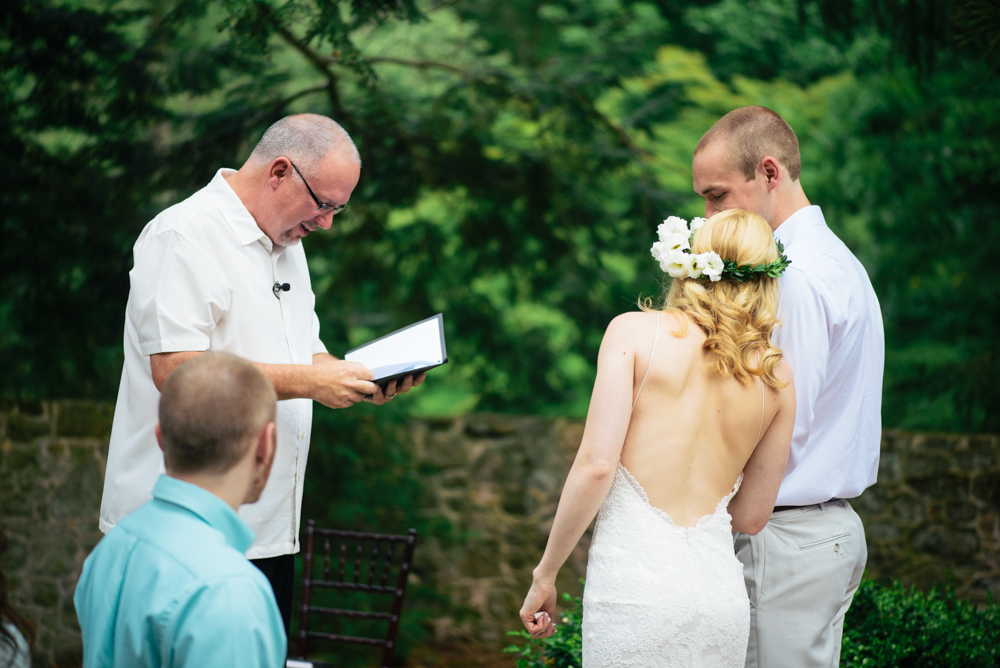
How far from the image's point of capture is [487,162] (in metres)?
4.80

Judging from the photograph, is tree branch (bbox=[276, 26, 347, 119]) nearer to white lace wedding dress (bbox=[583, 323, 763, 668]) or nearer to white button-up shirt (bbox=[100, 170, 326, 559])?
white button-up shirt (bbox=[100, 170, 326, 559])

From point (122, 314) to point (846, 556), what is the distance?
394cm

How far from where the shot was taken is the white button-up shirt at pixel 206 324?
1.95m

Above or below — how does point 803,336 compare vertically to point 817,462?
above

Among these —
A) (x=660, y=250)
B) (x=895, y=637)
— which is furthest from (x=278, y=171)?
(x=895, y=637)

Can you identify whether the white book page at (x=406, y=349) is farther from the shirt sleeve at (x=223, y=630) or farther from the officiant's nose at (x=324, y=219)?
the shirt sleeve at (x=223, y=630)

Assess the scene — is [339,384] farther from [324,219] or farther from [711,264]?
[711,264]

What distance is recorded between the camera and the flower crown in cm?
182

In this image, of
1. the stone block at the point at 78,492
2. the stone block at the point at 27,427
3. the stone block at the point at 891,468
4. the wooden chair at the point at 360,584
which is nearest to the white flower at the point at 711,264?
the wooden chair at the point at 360,584

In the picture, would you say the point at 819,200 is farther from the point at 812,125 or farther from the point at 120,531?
the point at 120,531

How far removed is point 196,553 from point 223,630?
0.13 m

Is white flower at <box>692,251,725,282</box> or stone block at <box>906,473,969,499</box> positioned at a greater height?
white flower at <box>692,251,725,282</box>

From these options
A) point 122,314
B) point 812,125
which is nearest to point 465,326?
point 122,314

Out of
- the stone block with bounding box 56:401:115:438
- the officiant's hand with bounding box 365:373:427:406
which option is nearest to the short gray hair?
the officiant's hand with bounding box 365:373:427:406
